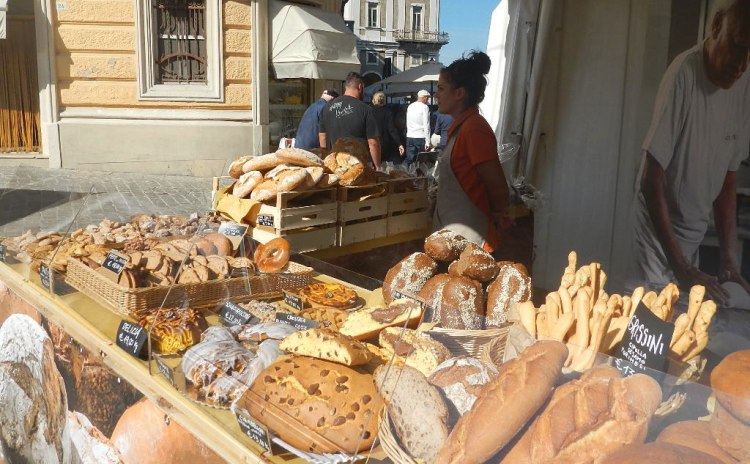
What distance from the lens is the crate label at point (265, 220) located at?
3078 millimetres

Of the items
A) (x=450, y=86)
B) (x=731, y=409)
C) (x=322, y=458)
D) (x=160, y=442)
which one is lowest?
(x=160, y=442)

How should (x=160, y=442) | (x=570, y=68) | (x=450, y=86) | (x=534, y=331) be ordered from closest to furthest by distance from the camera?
1. (x=534, y=331)
2. (x=160, y=442)
3. (x=450, y=86)
4. (x=570, y=68)

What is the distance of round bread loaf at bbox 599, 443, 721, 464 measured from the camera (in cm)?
89

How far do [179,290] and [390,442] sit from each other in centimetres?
123

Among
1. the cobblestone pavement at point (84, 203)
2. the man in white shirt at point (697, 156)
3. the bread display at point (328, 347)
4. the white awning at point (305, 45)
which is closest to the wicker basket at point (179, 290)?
the cobblestone pavement at point (84, 203)

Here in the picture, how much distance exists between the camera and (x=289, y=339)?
163cm

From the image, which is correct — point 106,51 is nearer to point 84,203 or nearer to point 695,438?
point 84,203

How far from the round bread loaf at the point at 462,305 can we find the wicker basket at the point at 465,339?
0.05 metres

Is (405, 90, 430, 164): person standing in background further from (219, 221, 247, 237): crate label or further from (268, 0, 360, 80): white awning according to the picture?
(219, 221, 247, 237): crate label

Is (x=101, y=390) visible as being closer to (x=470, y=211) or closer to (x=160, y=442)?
(x=160, y=442)

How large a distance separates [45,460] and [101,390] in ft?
2.01

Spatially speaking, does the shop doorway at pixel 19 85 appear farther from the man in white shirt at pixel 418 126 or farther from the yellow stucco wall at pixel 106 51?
the man in white shirt at pixel 418 126

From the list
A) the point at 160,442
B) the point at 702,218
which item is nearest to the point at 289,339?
the point at 160,442

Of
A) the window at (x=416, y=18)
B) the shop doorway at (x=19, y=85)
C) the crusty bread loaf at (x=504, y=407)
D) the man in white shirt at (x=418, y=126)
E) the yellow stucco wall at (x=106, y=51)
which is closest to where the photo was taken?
the crusty bread loaf at (x=504, y=407)
